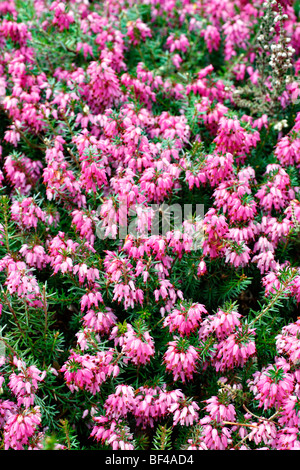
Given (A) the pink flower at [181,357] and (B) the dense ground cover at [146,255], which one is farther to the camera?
(B) the dense ground cover at [146,255]

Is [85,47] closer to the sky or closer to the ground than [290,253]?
closer to the sky

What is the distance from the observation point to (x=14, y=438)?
3.03 m

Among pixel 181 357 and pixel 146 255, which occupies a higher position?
pixel 146 255

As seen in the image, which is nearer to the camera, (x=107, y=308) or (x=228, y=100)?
(x=107, y=308)

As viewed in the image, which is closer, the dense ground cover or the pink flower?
the pink flower

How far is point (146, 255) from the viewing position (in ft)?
12.0

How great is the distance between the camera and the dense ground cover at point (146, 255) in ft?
10.7

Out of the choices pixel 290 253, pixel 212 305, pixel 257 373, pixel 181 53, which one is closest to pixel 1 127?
pixel 181 53

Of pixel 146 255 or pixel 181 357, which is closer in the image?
pixel 181 357

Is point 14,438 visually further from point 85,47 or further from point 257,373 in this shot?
point 85,47

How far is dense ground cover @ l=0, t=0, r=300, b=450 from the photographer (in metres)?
3.27

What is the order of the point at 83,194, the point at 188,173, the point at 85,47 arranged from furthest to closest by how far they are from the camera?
the point at 85,47 < the point at 83,194 < the point at 188,173

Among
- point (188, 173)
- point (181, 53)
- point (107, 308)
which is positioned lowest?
point (107, 308)

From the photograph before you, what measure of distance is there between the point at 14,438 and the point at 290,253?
2.79 metres
